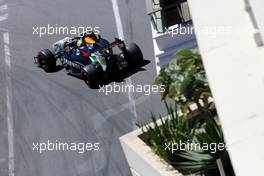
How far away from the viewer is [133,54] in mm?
18703

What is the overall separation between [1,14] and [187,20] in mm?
11501

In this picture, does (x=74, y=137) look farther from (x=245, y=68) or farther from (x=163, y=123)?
(x=245, y=68)

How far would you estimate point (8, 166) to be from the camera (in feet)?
52.0

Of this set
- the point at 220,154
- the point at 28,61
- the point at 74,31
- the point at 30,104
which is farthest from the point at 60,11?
the point at 220,154

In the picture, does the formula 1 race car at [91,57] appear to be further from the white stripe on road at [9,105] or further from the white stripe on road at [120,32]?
the white stripe on road at [9,105]

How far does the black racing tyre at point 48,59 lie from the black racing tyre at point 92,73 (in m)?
2.06

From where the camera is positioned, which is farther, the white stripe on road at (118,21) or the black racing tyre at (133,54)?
the white stripe on road at (118,21)

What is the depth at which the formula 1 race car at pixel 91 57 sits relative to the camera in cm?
1809

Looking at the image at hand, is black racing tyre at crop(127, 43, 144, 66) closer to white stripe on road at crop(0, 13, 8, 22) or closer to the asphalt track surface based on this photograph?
the asphalt track surface

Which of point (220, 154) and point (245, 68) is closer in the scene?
point (245, 68)

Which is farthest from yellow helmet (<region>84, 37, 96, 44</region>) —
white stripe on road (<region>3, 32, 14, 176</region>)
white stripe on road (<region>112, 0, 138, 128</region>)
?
white stripe on road (<region>3, 32, 14, 176</region>)

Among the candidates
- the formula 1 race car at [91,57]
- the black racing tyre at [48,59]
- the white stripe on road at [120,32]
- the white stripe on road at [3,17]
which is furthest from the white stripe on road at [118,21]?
the white stripe on road at [3,17]

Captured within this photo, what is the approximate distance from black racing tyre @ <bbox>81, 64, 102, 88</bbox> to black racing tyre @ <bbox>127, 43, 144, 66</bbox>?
1278mm

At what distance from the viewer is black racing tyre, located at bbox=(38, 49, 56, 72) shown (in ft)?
64.5
